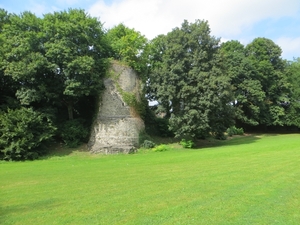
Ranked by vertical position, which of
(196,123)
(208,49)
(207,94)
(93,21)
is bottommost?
(196,123)

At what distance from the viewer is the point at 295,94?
39.8 metres

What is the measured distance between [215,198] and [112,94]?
1815 cm

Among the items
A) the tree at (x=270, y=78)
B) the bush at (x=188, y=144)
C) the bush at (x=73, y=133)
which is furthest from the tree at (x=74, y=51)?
the tree at (x=270, y=78)

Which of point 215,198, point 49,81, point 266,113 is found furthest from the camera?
point 266,113

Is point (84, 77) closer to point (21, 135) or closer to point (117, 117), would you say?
point (117, 117)

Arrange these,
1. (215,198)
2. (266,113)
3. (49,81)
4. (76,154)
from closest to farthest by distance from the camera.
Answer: (215,198), (76,154), (49,81), (266,113)

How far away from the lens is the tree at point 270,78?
3794 centimetres

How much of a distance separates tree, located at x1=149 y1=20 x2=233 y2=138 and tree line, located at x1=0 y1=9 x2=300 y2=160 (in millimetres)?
85

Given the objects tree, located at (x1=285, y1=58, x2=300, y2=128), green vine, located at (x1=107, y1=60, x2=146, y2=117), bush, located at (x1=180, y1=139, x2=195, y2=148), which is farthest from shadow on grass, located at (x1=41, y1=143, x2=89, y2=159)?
tree, located at (x1=285, y1=58, x2=300, y2=128)

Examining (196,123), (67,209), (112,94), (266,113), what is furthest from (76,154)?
(266,113)

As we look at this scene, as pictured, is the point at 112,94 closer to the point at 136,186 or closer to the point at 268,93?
the point at 136,186

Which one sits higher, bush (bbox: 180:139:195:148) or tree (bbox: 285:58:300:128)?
tree (bbox: 285:58:300:128)

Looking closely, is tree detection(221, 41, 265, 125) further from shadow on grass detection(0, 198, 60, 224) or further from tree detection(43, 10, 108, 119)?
shadow on grass detection(0, 198, 60, 224)

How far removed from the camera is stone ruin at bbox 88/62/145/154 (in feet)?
75.5
